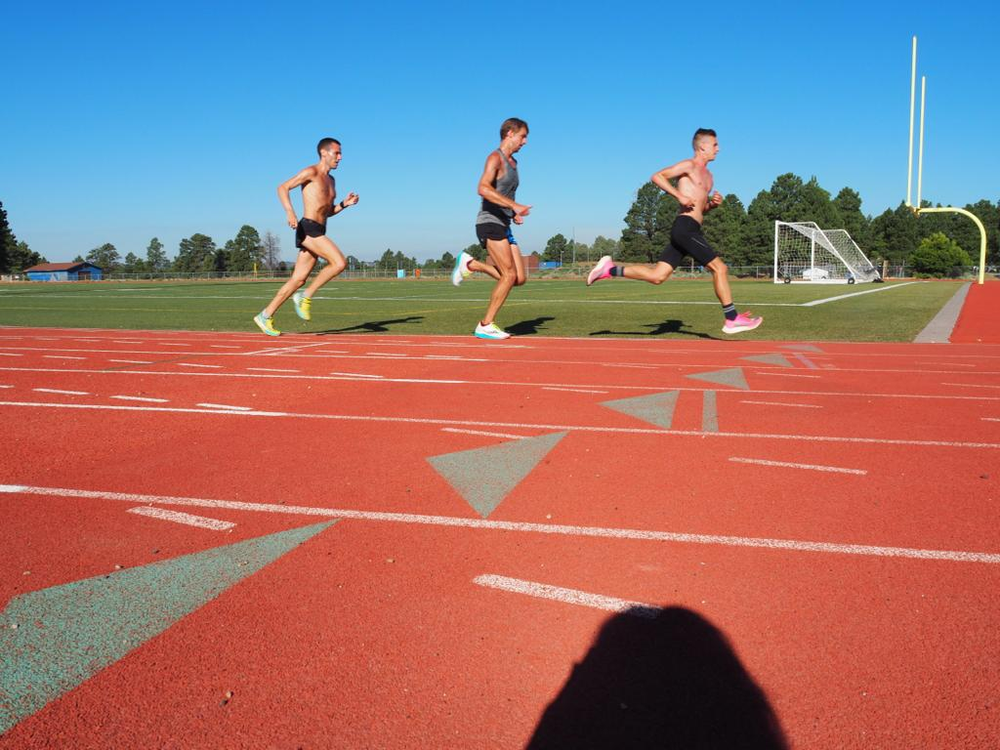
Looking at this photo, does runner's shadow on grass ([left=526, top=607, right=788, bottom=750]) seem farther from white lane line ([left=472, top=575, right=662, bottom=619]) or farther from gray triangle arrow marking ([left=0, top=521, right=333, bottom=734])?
gray triangle arrow marking ([left=0, top=521, right=333, bottom=734])

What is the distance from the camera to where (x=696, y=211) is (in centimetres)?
993

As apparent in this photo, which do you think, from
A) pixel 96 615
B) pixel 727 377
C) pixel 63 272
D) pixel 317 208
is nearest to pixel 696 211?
pixel 727 377

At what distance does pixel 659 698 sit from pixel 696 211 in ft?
28.2

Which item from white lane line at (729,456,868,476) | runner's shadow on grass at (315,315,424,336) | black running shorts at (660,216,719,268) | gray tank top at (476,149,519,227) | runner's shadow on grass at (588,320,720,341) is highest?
gray tank top at (476,149,519,227)

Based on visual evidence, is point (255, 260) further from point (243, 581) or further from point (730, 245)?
point (243, 581)

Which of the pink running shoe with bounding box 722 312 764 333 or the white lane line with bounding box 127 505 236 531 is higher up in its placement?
the pink running shoe with bounding box 722 312 764 333

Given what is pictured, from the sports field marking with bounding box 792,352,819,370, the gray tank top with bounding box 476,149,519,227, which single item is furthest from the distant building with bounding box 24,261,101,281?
the sports field marking with bounding box 792,352,819,370

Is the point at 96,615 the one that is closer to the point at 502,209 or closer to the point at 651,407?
the point at 651,407

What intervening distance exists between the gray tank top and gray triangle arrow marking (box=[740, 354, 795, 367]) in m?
3.67

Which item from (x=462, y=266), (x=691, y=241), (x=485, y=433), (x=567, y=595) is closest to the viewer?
(x=567, y=595)

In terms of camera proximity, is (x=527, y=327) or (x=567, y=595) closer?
(x=567, y=595)

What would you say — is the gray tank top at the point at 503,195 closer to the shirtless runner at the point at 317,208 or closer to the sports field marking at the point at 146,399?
the shirtless runner at the point at 317,208

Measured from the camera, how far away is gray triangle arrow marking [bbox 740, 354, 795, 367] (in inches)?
345

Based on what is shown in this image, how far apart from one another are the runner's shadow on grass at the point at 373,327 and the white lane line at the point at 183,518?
9.17 m
